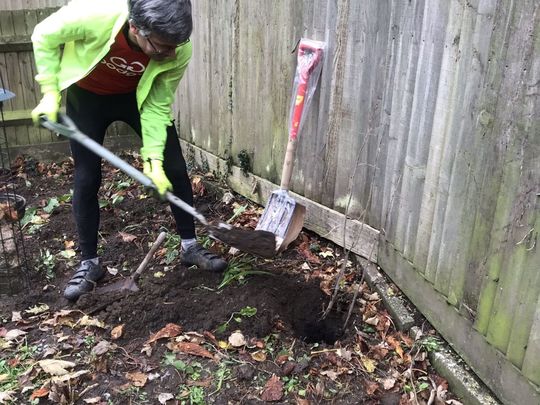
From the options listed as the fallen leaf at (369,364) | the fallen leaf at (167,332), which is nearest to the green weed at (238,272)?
the fallen leaf at (167,332)

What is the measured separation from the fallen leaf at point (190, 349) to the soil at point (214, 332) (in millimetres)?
19

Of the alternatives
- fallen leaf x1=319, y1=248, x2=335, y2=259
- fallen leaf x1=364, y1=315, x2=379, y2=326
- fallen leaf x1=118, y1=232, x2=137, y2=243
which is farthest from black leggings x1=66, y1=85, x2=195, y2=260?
fallen leaf x1=364, y1=315, x2=379, y2=326

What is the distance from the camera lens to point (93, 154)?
11.5 ft

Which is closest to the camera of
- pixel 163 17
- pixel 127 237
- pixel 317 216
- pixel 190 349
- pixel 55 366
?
pixel 163 17

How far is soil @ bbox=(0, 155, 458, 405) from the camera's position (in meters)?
2.88

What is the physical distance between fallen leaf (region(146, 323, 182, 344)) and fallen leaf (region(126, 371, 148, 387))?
0.88ft

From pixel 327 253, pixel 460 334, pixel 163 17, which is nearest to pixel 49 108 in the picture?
pixel 163 17

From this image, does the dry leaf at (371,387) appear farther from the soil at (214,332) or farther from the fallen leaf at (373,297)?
the fallen leaf at (373,297)

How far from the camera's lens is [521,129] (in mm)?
2311

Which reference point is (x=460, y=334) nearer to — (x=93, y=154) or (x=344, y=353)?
(x=344, y=353)

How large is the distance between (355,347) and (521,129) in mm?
1541

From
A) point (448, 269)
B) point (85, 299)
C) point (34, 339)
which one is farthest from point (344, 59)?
point (34, 339)

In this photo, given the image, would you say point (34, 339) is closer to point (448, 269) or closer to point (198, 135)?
point (448, 269)

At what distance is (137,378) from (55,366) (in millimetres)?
469
